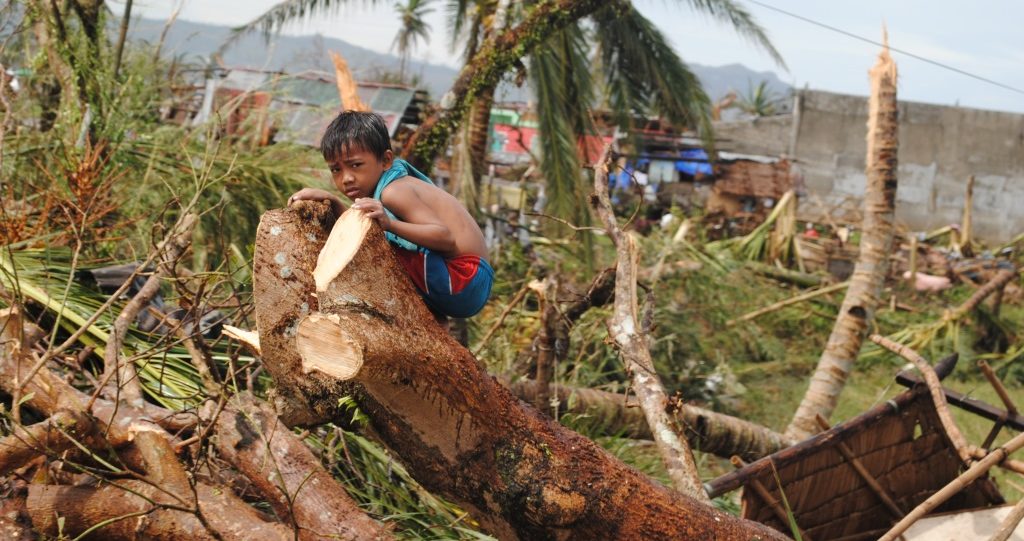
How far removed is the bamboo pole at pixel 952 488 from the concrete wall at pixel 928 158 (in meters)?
17.6

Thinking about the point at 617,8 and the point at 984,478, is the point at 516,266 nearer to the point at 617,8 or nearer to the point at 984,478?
the point at 617,8

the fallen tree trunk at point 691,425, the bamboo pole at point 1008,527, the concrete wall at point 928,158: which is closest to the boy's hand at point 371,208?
the bamboo pole at point 1008,527

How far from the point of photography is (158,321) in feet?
13.4

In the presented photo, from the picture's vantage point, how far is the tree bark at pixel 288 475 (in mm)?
2688

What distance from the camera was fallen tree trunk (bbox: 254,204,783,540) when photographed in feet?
7.27

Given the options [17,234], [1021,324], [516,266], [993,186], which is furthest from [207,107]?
[993,186]

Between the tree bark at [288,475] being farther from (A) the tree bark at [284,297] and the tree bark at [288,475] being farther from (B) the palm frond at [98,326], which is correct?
(B) the palm frond at [98,326]

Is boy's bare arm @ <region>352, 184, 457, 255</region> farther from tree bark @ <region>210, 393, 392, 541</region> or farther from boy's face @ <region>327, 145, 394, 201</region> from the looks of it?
tree bark @ <region>210, 393, 392, 541</region>

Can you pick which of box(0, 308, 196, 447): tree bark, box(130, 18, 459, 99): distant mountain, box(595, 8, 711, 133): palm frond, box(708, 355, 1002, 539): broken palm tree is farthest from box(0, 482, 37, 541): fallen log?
box(595, 8, 711, 133): palm frond

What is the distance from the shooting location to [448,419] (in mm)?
2326

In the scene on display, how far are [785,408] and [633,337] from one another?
17.2 ft

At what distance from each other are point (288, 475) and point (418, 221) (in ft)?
3.17

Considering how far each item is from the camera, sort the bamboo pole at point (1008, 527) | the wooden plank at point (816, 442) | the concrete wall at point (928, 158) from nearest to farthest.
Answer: the bamboo pole at point (1008, 527), the wooden plank at point (816, 442), the concrete wall at point (928, 158)

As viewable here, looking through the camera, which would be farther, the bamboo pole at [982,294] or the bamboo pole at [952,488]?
the bamboo pole at [982,294]
